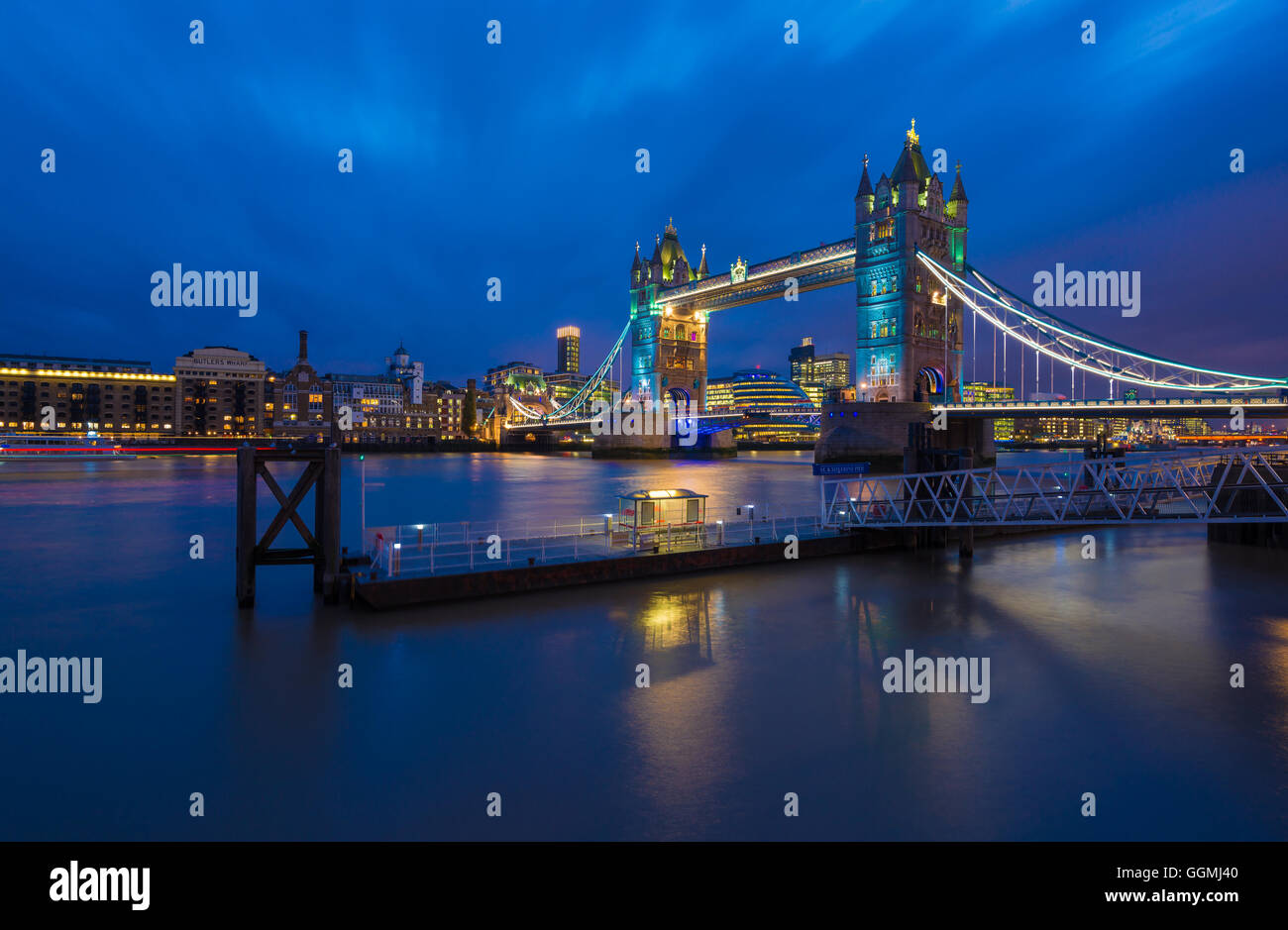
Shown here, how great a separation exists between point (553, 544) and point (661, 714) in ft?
37.2

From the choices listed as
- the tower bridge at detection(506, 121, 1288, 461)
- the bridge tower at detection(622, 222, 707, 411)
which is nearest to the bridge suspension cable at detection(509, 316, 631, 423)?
the bridge tower at detection(622, 222, 707, 411)

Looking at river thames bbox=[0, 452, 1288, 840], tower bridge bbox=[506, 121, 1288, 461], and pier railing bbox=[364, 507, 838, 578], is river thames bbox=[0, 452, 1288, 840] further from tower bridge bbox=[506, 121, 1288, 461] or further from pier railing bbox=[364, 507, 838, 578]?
tower bridge bbox=[506, 121, 1288, 461]

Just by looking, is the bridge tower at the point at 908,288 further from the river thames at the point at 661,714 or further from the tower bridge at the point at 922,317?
the river thames at the point at 661,714

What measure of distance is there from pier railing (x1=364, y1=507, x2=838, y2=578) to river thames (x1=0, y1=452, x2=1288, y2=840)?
1358 millimetres

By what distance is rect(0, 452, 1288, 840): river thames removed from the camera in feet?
26.0

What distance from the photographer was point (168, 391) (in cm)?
13725

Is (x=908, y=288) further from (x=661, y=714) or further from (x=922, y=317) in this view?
(x=661, y=714)

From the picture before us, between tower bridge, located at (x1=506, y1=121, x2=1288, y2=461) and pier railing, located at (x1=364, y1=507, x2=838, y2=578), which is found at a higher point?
tower bridge, located at (x1=506, y1=121, x2=1288, y2=461)

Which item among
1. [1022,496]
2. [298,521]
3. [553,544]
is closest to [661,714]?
[298,521]

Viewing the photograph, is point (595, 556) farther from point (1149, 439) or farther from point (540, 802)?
point (1149, 439)

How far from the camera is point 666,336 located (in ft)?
404

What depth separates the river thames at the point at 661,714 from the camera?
7910 mm

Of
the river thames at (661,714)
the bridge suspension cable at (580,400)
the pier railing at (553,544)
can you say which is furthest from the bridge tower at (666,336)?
the river thames at (661,714)

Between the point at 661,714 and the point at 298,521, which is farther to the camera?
the point at 298,521
